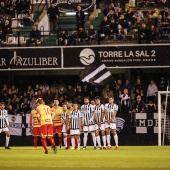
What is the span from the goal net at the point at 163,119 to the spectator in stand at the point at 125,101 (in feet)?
5.22

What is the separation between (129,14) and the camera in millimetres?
37312

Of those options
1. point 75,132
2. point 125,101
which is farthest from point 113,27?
point 75,132

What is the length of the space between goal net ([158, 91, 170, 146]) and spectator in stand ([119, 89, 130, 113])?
1591 millimetres

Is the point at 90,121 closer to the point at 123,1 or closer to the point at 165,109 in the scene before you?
the point at 165,109

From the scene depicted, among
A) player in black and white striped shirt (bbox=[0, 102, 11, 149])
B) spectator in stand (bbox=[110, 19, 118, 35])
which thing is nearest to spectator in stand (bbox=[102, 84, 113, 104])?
spectator in stand (bbox=[110, 19, 118, 35])

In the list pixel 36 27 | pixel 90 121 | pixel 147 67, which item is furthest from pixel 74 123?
pixel 36 27

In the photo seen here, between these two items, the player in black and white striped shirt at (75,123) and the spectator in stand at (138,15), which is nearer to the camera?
the player in black and white striped shirt at (75,123)

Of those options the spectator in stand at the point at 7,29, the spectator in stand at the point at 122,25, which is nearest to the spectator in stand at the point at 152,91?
the spectator in stand at the point at 122,25

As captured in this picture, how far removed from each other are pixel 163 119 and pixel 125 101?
2.03 meters

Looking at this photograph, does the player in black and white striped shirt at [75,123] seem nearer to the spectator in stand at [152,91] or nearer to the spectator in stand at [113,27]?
the spectator in stand at [152,91]

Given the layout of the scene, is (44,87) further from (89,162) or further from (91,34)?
(89,162)

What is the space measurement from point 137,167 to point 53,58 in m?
17.8

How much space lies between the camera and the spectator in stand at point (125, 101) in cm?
3531

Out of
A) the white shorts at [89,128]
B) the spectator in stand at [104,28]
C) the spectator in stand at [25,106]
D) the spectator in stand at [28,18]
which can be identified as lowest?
the white shorts at [89,128]
